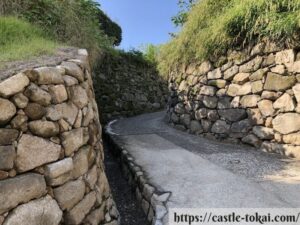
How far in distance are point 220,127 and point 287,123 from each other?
1.20 m

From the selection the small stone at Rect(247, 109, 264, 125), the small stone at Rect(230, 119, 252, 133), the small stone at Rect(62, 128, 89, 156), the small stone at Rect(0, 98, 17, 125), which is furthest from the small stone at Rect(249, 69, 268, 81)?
the small stone at Rect(0, 98, 17, 125)

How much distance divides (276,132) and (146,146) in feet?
6.09

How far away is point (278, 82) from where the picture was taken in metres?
4.34

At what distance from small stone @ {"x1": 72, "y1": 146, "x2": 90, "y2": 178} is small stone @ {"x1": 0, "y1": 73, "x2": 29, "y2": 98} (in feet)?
2.32

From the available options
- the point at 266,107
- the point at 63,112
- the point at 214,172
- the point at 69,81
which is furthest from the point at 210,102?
the point at 63,112

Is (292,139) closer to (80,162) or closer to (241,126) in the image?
(241,126)

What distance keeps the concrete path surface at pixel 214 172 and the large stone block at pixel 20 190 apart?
116 cm

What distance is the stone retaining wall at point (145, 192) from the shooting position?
2713mm

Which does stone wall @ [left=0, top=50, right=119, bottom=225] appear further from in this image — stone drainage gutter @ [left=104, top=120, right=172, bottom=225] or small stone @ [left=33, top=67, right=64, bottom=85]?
stone drainage gutter @ [left=104, top=120, right=172, bottom=225]

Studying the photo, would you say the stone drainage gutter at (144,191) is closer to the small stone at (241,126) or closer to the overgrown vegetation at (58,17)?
the small stone at (241,126)

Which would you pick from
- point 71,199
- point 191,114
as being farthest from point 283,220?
point 191,114

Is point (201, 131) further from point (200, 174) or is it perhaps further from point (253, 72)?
point (200, 174)

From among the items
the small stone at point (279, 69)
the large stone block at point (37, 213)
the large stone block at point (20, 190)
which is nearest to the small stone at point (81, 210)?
the large stone block at point (37, 213)

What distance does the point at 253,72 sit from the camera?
186 inches
